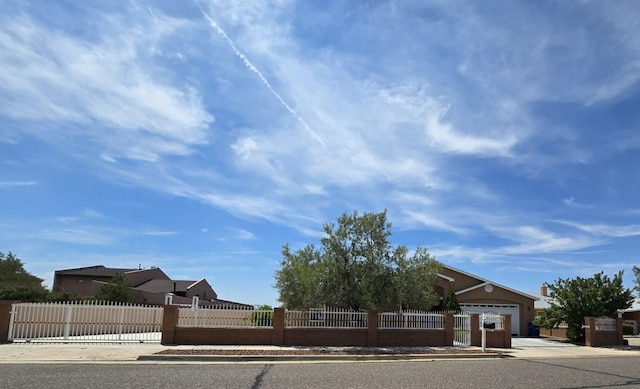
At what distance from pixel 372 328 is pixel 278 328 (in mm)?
3829

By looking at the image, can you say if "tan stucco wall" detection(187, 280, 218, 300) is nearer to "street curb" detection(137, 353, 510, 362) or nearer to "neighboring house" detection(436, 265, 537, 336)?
"neighboring house" detection(436, 265, 537, 336)

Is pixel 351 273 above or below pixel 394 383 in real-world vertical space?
above

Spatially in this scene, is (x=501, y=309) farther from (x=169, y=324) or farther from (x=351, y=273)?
(x=169, y=324)

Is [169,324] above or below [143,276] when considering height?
below

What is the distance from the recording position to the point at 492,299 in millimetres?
34781

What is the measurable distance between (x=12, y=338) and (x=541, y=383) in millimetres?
17042

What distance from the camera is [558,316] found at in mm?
27359

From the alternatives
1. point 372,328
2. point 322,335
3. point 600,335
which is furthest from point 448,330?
point 600,335

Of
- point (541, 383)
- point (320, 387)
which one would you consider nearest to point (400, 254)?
point (541, 383)

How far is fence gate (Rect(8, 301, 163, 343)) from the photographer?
59.6ft

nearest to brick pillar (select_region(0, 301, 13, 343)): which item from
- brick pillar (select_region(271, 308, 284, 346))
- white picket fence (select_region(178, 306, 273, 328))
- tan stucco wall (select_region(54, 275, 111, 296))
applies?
white picket fence (select_region(178, 306, 273, 328))

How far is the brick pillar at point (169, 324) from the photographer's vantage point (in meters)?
18.3

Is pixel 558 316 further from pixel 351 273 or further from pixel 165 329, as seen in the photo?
pixel 165 329

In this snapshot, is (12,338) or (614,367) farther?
(12,338)
